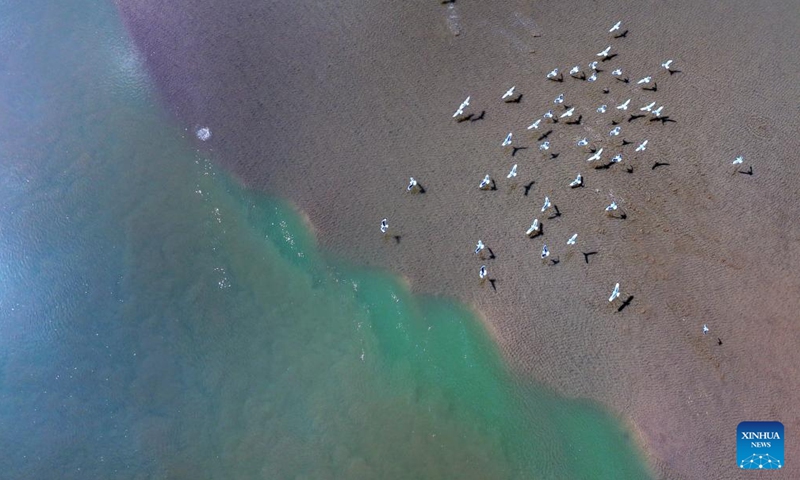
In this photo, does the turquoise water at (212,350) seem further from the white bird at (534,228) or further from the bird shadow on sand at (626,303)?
the white bird at (534,228)

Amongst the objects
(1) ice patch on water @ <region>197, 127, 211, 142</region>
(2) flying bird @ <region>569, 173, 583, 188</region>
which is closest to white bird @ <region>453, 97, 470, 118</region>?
(2) flying bird @ <region>569, 173, 583, 188</region>

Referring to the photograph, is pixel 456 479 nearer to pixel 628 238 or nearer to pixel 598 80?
pixel 628 238

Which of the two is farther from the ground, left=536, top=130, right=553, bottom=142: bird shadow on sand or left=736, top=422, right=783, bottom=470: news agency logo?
left=536, top=130, right=553, bottom=142: bird shadow on sand

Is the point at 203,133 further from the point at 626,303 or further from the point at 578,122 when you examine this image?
the point at 626,303

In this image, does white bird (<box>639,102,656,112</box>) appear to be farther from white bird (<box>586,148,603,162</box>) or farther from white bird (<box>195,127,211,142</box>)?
white bird (<box>195,127,211,142</box>)

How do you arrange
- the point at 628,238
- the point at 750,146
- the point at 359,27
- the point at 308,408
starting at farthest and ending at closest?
the point at 359,27, the point at 750,146, the point at 628,238, the point at 308,408

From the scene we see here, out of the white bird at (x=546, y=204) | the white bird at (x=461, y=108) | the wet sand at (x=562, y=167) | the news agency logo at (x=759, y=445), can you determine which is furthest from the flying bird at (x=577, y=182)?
the news agency logo at (x=759, y=445)

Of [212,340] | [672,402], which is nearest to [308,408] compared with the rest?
[212,340]
